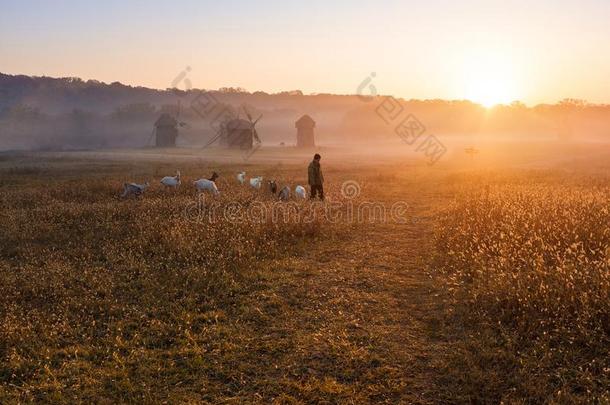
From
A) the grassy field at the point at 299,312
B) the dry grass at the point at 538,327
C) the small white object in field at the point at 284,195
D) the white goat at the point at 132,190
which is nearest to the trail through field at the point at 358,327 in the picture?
the grassy field at the point at 299,312

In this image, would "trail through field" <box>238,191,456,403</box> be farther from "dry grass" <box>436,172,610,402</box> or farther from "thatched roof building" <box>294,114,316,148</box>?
"thatched roof building" <box>294,114,316,148</box>

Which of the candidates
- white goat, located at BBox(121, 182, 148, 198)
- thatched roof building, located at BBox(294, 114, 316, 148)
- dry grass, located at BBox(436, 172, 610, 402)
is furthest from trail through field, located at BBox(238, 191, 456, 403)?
thatched roof building, located at BBox(294, 114, 316, 148)

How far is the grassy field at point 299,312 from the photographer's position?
5.39 m

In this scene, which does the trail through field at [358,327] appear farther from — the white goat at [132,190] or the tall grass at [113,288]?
the white goat at [132,190]

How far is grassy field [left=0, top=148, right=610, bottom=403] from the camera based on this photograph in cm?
539

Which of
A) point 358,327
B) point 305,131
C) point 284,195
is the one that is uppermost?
point 305,131

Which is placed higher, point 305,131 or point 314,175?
point 305,131

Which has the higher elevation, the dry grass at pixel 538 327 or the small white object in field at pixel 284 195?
the small white object in field at pixel 284 195

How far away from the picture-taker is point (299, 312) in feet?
24.9

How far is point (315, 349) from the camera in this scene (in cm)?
627

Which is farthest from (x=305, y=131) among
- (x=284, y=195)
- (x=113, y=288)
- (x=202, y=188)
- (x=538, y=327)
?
(x=538, y=327)

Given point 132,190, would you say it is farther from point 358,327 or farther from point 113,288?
Result: point 358,327

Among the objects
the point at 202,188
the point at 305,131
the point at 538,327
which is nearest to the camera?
the point at 538,327

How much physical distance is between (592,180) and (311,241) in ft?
67.7
